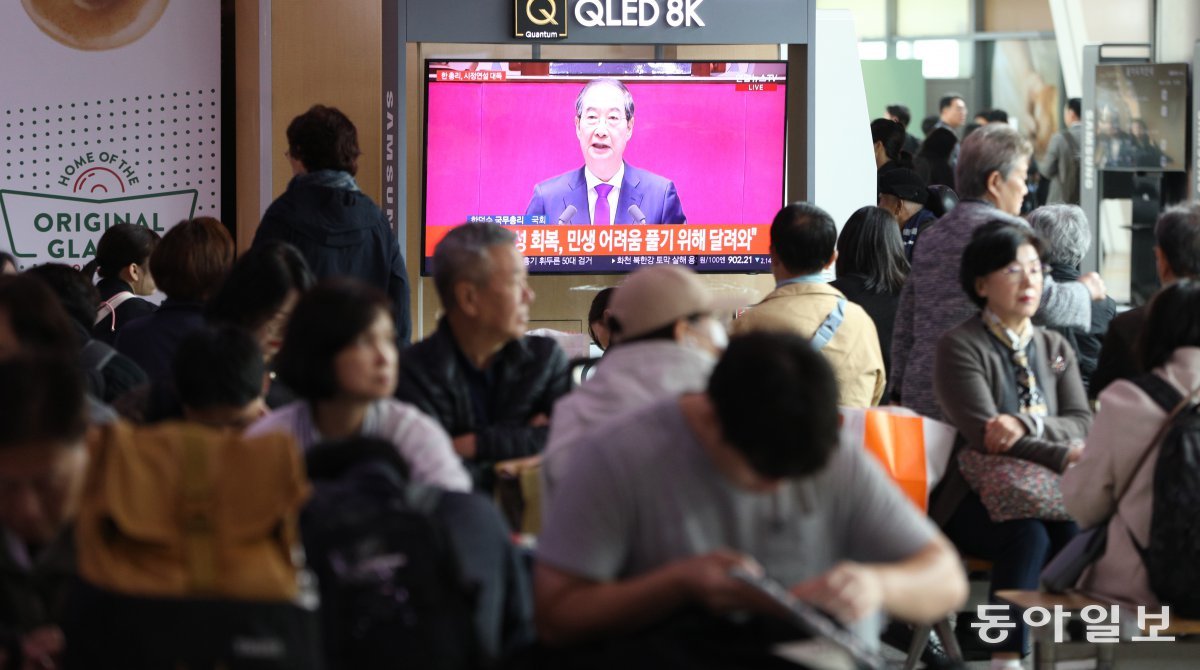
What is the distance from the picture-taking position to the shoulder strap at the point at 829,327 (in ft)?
16.8

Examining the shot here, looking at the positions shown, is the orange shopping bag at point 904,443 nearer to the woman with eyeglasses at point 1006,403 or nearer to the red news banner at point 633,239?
the woman with eyeglasses at point 1006,403

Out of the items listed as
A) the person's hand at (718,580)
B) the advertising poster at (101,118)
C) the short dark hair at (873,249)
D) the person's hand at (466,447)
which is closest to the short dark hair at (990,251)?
the short dark hair at (873,249)

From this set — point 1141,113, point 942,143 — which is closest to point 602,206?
point 942,143

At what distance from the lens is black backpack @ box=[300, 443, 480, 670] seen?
2484mm

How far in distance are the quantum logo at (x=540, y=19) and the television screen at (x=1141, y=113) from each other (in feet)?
23.7

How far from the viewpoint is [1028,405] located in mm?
Result: 4695

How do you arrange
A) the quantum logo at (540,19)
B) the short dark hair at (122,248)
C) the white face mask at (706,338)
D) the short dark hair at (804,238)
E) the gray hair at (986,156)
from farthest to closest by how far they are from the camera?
the quantum logo at (540,19)
the short dark hair at (122,248)
the gray hair at (986,156)
the short dark hair at (804,238)
the white face mask at (706,338)

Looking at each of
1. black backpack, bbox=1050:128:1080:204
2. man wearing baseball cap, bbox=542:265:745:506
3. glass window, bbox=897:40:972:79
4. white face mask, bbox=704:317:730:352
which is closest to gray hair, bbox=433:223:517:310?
man wearing baseball cap, bbox=542:265:745:506

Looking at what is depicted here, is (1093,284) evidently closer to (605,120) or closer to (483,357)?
(605,120)

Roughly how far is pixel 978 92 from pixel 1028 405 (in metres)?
16.6

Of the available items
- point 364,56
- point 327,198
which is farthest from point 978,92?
point 327,198

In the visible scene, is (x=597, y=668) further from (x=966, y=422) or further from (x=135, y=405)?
(x=966, y=422)

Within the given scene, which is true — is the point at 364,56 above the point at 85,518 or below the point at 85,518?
above

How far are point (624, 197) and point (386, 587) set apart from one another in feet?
18.0
